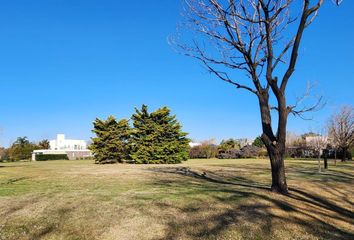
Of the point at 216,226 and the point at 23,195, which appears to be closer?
the point at 216,226

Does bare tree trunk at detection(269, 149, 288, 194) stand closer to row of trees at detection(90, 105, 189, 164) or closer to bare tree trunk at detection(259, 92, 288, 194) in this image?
bare tree trunk at detection(259, 92, 288, 194)

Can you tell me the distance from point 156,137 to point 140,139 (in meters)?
1.29

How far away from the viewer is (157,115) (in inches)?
1199

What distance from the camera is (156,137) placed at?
30.4m

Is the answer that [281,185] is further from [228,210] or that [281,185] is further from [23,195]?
[23,195]

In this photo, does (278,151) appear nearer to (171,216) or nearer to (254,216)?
(254,216)

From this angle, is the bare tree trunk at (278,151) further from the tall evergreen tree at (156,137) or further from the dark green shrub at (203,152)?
the dark green shrub at (203,152)

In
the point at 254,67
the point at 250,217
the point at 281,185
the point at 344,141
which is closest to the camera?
the point at 250,217

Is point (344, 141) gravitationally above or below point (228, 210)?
above

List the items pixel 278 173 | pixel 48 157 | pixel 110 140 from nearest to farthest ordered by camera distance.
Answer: pixel 278 173, pixel 110 140, pixel 48 157

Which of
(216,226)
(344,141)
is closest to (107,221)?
(216,226)

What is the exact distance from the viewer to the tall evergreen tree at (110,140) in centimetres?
3022

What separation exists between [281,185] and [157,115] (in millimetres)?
21204

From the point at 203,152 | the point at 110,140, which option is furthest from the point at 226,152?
the point at 110,140
